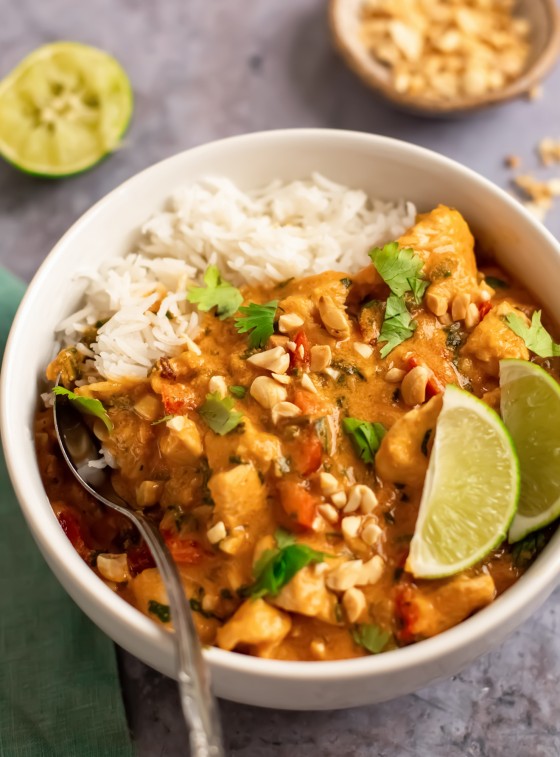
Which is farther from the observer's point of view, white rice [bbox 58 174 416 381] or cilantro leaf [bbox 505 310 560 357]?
white rice [bbox 58 174 416 381]

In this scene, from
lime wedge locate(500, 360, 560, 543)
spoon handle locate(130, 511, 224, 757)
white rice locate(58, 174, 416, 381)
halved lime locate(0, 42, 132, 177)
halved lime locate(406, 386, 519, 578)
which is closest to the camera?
spoon handle locate(130, 511, 224, 757)

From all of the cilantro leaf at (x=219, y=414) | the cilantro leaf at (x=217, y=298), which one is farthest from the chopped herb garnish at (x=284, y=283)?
the cilantro leaf at (x=219, y=414)

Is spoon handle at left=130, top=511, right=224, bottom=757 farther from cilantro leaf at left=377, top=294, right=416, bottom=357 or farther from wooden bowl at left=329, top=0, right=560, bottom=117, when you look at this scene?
wooden bowl at left=329, top=0, right=560, bottom=117

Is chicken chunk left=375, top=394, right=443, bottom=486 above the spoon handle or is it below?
above

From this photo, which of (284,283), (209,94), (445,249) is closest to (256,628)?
(284,283)

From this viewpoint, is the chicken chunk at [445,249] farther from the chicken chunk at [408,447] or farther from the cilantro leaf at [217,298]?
the cilantro leaf at [217,298]

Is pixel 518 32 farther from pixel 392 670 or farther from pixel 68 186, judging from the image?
pixel 392 670

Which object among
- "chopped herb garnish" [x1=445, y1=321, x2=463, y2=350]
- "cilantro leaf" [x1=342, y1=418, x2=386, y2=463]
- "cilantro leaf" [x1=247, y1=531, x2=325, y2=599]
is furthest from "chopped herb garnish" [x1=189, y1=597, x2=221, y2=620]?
"chopped herb garnish" [x1=445, y1=321, x2=463, y2=350]
